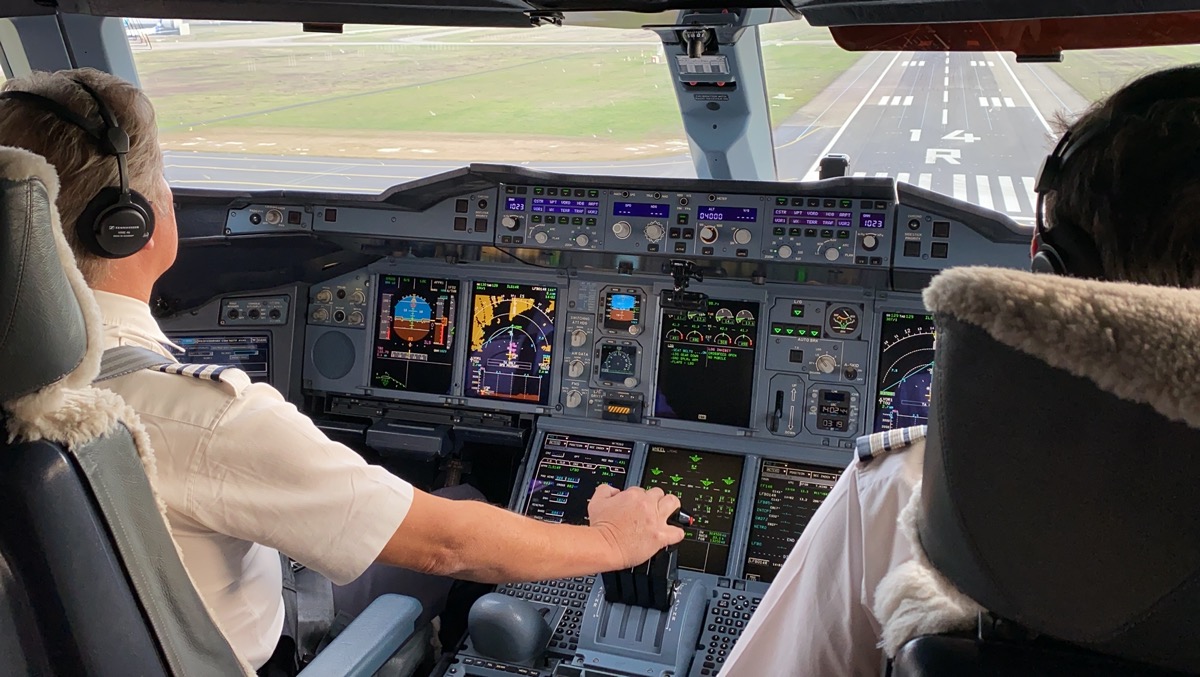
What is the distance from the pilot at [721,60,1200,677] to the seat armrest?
89 centimetres

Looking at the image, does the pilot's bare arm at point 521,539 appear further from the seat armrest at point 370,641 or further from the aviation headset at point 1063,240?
the aviation headset at point 1063,240

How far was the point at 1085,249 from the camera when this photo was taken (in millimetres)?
681

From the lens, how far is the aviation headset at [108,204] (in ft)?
4.30

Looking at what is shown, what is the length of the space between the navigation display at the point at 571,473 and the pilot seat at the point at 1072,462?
247 cm

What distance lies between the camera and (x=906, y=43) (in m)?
1.91

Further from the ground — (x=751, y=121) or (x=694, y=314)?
(x=751, y=121)

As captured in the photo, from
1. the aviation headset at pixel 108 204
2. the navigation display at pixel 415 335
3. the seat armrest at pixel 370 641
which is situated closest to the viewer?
the aviation headset at pixel 108 204

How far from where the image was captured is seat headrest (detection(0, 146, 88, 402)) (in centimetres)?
79

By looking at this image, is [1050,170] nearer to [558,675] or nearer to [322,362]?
[558,675]

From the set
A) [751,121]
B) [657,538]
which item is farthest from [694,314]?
[657,538]

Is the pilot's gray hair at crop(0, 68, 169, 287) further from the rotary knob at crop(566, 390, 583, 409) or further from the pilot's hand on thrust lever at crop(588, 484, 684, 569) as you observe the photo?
the rotary knob at crop(566, 390, 583, 409)

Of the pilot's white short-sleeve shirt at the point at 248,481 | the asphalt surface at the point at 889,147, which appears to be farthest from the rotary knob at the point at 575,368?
the pilot's white short-sleeve shirt at the point at 248,481

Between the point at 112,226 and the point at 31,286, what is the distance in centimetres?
57

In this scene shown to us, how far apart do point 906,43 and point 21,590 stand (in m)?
1.77
